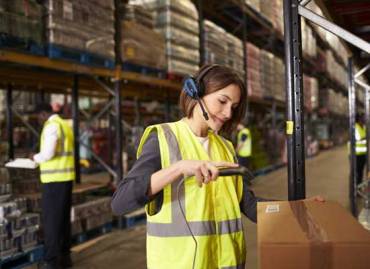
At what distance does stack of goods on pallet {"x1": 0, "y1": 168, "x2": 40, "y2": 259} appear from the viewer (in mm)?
4038

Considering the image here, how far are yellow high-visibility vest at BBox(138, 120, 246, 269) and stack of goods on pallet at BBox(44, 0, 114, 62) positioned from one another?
339cm

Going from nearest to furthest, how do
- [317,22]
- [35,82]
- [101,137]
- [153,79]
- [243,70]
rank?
1. [317,22]
2. [153,79]
3. [35,82]
4. [243,70]
5. [101,137]

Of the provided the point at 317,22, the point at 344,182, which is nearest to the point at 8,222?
the point at 317,22

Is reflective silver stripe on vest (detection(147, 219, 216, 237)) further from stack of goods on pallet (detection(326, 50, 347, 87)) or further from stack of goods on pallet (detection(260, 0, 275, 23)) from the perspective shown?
stack of goods on pallet (detection(326, 50, 347, 87))

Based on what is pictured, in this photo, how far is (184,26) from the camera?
7102 millimetres

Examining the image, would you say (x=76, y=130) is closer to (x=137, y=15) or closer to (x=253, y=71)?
(x=137, y=15)

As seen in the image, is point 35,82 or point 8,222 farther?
point 35,82

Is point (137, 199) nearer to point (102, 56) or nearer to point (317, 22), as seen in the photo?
point (317, 22)

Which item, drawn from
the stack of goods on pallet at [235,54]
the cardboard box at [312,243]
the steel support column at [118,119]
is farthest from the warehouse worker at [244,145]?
the cardboard box at [312,243]

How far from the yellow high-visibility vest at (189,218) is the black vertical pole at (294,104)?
18.4 inches

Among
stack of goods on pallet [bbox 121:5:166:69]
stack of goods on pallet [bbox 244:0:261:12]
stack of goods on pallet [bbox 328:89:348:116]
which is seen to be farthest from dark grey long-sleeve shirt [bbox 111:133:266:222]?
stack of goods on pallet [bbox 328:89:348:116]

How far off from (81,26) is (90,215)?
7.63 feet

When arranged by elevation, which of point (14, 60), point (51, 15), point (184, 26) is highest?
point (184, 26)

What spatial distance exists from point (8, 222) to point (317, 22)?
344 centimetres
